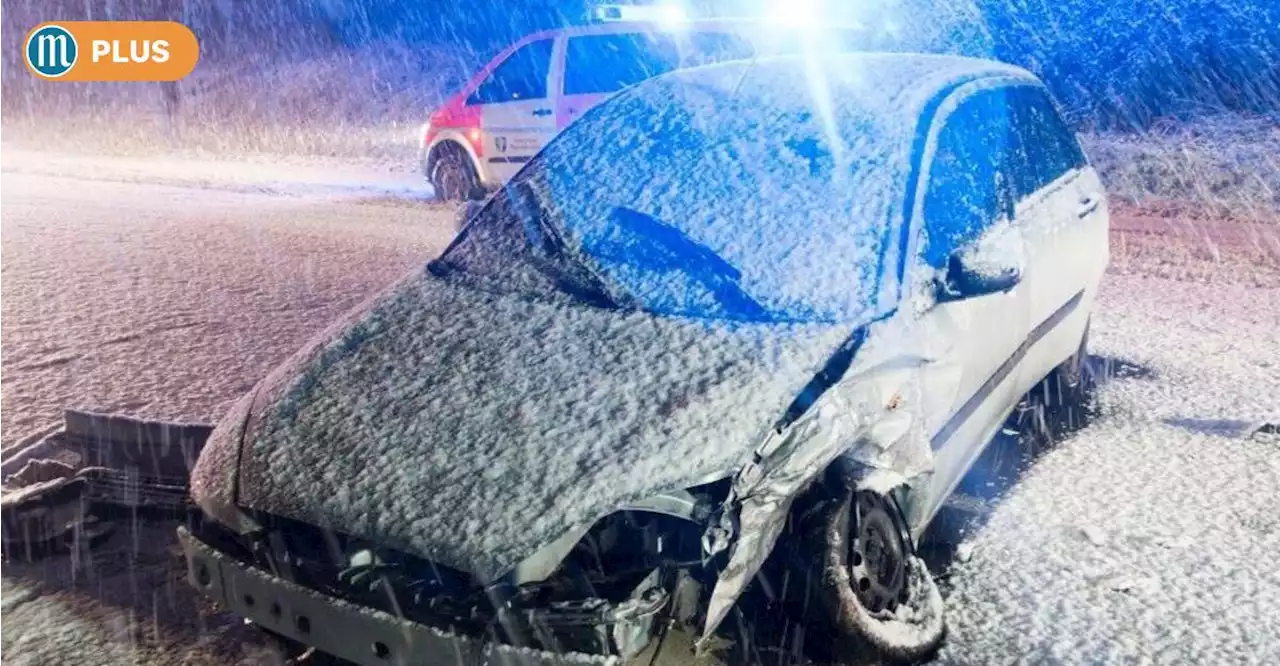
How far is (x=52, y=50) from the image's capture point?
23.7 m

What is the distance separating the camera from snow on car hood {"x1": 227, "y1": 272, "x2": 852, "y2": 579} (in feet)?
7.52

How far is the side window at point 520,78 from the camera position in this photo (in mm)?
9656

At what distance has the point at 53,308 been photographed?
6.68m

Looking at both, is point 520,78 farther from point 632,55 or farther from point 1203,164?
point 1203,164

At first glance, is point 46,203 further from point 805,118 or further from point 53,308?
point 805,118

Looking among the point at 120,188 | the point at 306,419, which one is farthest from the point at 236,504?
the point at 120,188

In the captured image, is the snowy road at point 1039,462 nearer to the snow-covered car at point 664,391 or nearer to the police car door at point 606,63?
the snow-covered car at point 664,391

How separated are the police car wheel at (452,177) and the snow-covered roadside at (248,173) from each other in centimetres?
54

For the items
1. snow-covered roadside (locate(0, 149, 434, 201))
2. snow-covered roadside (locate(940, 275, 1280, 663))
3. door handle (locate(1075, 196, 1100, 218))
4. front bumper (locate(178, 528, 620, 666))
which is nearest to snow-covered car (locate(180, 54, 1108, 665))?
front bumper (locate(178, 528, 620, 666))

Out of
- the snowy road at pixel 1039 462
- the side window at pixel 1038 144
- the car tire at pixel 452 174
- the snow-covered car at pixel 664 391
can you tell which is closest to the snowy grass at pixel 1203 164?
the snowy road at pixel 1039 462

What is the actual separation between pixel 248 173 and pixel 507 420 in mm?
13027

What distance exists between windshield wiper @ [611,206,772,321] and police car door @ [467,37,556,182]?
20.9ft

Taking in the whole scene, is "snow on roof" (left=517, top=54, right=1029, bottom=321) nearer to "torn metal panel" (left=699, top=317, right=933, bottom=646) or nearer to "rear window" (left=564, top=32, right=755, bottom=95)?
"torn metal panel" (left=699, top=317, right=933, bottom=646)

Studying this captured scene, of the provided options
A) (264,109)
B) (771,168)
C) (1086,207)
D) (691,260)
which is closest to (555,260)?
(691,260)
